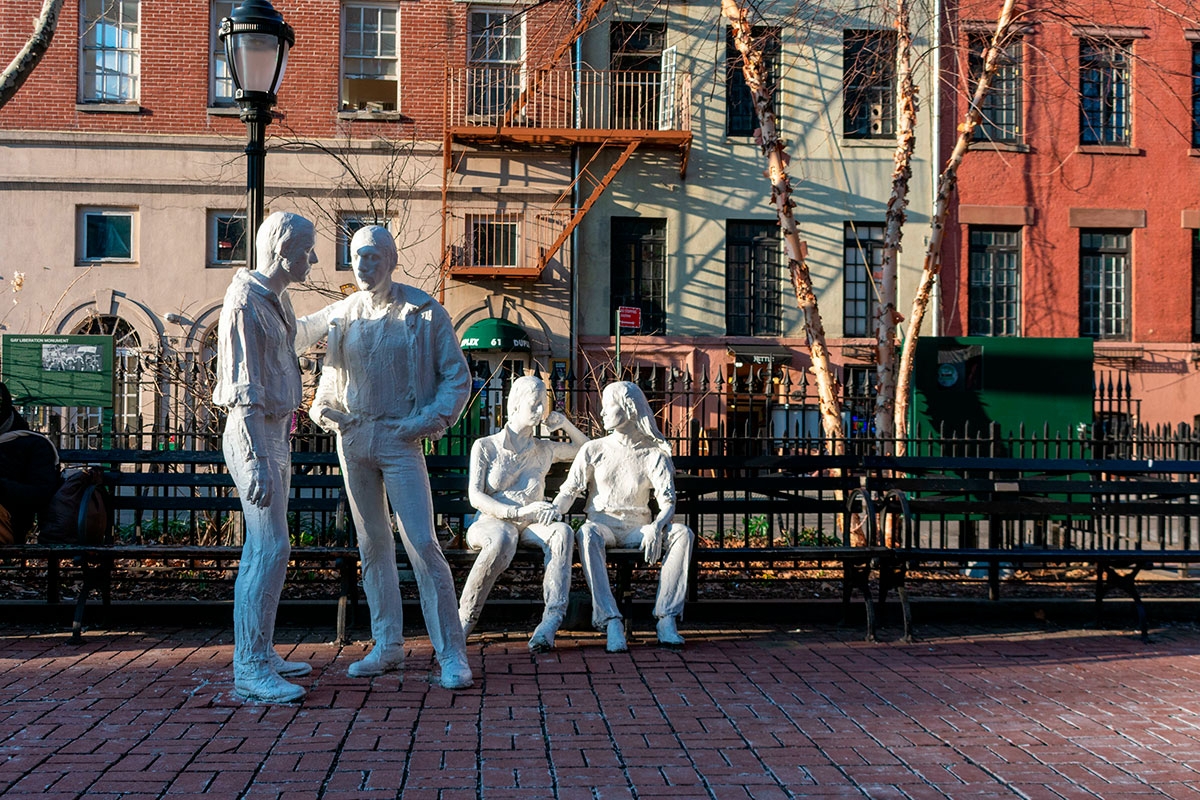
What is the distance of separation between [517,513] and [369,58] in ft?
55.1

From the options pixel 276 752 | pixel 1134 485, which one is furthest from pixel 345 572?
pixel 1134 485

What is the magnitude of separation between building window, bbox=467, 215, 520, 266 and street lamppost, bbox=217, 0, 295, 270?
14374mm

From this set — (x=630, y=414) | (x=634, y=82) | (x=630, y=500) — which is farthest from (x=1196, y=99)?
(x=630, y=500)

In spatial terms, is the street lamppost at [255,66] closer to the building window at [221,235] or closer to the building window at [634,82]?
the building window at [221,235]

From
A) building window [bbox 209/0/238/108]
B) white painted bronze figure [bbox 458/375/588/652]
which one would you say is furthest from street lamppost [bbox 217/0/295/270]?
building window [bbox 209/0/238/108]

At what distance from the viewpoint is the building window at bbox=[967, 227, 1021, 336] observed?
22.3 m

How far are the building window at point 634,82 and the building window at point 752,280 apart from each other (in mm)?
2662

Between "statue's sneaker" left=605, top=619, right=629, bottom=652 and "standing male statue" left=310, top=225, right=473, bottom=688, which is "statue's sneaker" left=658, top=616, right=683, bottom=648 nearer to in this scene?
"statue's sneaker" left=605, top=619, right=629, bottom=652

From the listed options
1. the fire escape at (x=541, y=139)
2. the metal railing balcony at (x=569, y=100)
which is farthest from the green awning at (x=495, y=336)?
the metal railing balcony at (x=569, y=100)

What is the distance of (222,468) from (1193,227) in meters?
20.9

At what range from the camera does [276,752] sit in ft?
14.5

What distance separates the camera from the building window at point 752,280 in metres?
22.1

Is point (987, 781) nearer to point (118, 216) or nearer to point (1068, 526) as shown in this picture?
point (1068, 526)

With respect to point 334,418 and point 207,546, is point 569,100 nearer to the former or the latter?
point 207,546
